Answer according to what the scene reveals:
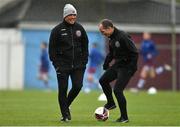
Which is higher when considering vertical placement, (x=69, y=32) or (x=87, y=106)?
(x=69, y=32)

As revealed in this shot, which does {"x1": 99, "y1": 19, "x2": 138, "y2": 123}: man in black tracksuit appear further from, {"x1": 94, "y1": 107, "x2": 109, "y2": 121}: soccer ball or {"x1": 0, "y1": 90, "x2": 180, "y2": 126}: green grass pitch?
{"x1": 0, "y1": 90, "x2": 180, "y2": 126}: green grass pitch

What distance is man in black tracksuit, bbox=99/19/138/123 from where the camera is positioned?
15688 millimetres

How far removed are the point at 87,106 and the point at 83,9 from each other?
24295mm

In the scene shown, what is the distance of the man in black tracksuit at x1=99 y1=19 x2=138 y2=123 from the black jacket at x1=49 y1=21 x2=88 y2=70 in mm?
565

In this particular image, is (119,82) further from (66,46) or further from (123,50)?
(66,46)

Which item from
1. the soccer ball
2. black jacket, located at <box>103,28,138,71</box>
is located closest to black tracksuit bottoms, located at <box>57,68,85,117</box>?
the soccer ball

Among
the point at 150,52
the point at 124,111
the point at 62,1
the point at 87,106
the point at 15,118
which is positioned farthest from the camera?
the point at 62,1

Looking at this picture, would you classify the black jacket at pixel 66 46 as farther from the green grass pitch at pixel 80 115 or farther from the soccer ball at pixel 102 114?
the green grass pitch at pixel 80 115

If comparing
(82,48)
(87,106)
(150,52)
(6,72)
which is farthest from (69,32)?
(6,72)

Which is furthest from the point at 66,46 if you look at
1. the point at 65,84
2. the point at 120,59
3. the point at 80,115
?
the point at 80,115

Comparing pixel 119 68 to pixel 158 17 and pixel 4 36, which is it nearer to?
pixel 4 36

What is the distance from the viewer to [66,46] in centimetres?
1594

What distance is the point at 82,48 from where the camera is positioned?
53.1 feet

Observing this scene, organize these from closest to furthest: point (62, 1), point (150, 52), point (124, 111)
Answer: point (124, 111), point (150, 52), point (62, 1)
